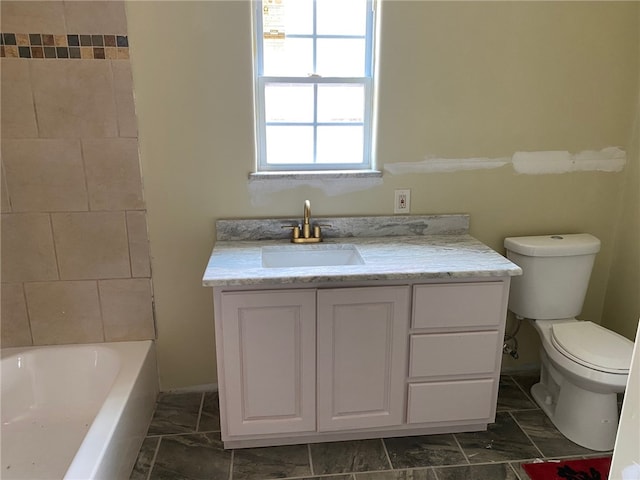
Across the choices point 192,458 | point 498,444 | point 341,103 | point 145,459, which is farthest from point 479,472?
point 341,103

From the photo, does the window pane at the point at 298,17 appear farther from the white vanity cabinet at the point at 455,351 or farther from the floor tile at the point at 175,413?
the floor tile at the point at 175,413

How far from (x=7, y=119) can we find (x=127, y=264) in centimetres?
77

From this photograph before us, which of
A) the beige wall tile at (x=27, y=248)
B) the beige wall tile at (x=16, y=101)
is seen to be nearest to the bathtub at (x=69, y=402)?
the beige wall tile at (x=27, y=248)

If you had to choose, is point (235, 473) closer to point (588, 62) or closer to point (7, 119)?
point (7, 119)

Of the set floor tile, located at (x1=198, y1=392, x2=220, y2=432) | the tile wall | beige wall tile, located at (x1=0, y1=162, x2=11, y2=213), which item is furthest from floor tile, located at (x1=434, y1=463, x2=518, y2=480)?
beige wall tile, located at (x1=0, y1=162, x2=11, y2=213)

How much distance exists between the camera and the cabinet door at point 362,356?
6.46 feet

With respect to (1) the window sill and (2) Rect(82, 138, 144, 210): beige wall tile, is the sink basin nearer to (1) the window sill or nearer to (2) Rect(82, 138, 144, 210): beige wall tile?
(1) the window sill

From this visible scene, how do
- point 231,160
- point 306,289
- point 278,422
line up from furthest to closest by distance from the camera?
1. point 231,160
2. point 278,422
3. point 306,289

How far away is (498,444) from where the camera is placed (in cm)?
219

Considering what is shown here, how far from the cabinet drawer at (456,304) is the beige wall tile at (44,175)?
4.91 ft

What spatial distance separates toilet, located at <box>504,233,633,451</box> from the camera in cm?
208

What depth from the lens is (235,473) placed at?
2.02 meters

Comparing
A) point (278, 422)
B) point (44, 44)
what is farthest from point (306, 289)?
point (44, 44)

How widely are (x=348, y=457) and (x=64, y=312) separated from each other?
1.43 metres
